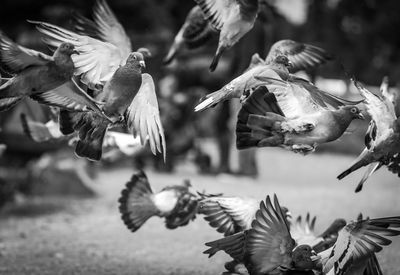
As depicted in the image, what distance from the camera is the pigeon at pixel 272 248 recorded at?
9.40 ft

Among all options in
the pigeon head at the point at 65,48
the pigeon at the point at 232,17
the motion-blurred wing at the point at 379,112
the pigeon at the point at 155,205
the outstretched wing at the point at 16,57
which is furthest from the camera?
the pigeon at the point at 155,205

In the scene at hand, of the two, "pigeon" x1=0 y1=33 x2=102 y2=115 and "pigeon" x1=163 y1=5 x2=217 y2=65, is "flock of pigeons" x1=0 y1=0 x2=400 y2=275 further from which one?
"pigeon" x1=163 y1=5 x2=217 y2=65

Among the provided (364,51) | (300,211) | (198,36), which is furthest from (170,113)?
(198,36)

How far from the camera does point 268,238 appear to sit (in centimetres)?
289

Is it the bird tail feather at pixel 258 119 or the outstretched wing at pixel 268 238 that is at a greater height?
the bird tail feather at pixel 258 119

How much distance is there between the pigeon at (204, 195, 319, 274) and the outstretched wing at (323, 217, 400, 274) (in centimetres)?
18

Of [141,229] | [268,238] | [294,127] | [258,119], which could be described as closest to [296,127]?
[294,127]

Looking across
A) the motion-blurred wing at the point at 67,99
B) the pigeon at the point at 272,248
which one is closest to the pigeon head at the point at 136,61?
the motion-blurred wing at the point at 67,99

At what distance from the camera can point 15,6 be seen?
9.91 meters

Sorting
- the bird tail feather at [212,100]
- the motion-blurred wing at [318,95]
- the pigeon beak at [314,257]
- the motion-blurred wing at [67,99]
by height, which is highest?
the motion-blurred wing at [318,95]

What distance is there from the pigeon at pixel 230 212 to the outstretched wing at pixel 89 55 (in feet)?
2.96

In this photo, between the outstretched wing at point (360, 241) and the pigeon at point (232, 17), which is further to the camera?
the pigeon at point (232, 17)

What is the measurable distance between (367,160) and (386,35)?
856cm

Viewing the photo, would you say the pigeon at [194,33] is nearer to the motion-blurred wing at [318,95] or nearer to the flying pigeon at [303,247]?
the motion-blurred wing at [318,95]
